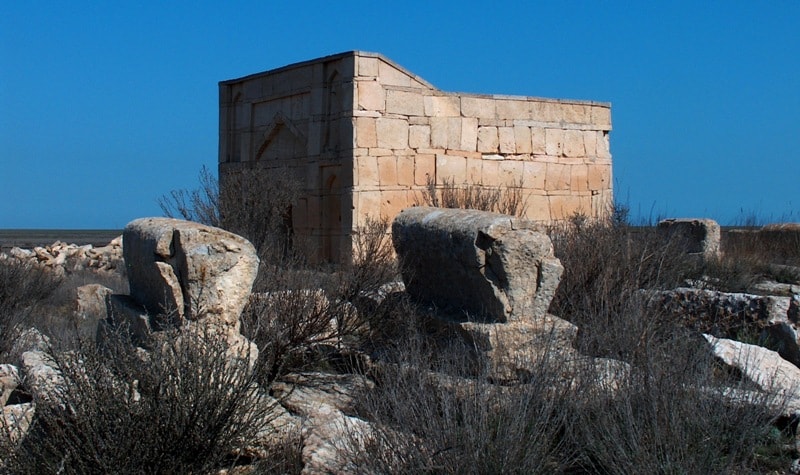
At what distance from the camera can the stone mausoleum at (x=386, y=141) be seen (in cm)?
1554

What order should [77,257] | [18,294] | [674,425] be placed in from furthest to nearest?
1. [77,257]
2. [18,294]
3. [674,425]

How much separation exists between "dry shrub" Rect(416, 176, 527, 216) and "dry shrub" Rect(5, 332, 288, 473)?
909 centimetres

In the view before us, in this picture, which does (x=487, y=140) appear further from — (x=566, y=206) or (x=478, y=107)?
(x=566, y=206)

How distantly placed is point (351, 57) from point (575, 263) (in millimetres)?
7291

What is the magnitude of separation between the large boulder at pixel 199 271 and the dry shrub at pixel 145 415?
0.77 metres

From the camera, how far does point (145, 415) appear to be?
204 inches

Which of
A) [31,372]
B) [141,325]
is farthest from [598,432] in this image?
[31,372]

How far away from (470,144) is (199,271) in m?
10.8

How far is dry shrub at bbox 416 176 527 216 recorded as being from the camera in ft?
48.1

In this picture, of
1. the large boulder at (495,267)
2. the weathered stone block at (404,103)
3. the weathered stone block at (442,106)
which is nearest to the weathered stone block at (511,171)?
the weathered stone block at (442,106)

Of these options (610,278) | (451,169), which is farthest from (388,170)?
(610,278)

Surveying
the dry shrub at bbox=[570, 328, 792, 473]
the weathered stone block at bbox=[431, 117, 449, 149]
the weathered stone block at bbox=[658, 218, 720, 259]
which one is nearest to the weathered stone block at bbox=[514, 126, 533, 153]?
the weathered stone block at bbox=[431, 117, 449, 149]

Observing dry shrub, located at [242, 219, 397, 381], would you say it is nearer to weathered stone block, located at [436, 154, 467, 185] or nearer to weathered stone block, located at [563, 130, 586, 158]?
weathered stone block, located at [436, 154, 467, 185]

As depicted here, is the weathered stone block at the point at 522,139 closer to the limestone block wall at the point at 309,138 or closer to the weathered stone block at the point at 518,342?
the limestone block wall at the point at 309,138
